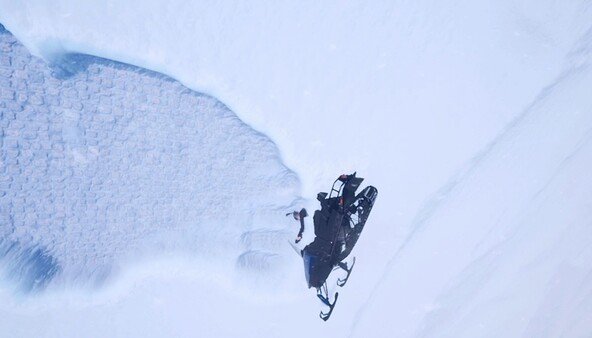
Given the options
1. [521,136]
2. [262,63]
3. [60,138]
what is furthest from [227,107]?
[521,136]

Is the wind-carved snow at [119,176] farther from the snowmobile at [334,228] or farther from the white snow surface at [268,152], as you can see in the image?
the snowmobile at [334,228]

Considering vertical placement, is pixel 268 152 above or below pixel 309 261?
above

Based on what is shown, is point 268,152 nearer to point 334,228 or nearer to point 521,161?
point 334,228

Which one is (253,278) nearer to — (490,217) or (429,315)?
(429,315)

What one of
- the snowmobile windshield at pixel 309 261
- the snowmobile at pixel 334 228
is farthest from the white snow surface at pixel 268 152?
the snowmobile windshield at pixel 309 261

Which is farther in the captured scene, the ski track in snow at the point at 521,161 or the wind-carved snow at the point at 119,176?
the ski track in snow at the point at 521,161

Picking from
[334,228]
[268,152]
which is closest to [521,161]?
[334,228]
